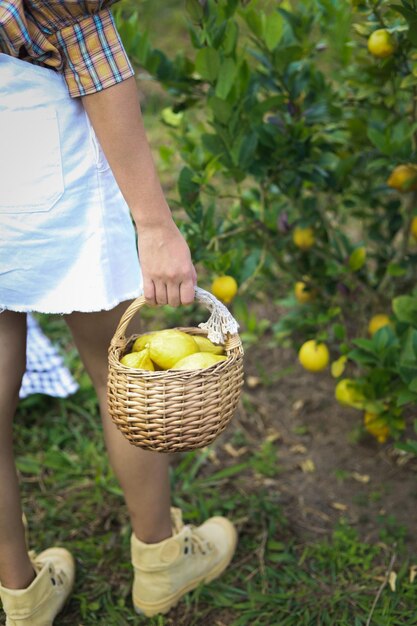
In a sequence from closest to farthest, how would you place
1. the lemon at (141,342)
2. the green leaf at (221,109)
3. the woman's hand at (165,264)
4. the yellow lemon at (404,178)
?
the woman's hand at (165,264) < the lemon at (141,342) < the green leaf at (221,109) < the yellow lemon at (404,178)

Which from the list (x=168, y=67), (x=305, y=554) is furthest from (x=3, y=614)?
(x=168, y=67)

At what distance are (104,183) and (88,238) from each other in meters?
0.11

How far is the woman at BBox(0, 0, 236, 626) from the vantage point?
117 cm

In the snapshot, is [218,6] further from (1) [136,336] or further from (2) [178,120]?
(1) [136,336]

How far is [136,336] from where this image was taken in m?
1.43

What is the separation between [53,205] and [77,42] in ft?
0.91

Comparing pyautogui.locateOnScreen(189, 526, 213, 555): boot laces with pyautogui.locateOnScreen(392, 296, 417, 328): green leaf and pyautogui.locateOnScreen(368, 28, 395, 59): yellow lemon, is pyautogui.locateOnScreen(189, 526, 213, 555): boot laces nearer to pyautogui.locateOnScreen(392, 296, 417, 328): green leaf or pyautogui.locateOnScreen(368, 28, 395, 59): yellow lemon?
pyautogui.locateOnScreen(392, 296, 417, 328): green leaf

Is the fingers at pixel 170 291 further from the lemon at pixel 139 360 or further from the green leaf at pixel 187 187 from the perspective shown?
the green leaf at pixel 187 187

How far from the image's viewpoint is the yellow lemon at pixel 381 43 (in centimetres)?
169

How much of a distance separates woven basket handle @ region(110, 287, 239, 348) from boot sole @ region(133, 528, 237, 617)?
718mm

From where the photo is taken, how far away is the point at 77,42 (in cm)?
117

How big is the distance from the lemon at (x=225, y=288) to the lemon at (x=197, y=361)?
0.50m

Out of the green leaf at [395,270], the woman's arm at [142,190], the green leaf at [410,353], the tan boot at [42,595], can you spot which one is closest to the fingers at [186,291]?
the woman's arm at [142,190]

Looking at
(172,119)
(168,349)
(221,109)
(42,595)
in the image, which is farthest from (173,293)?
(172,119)
